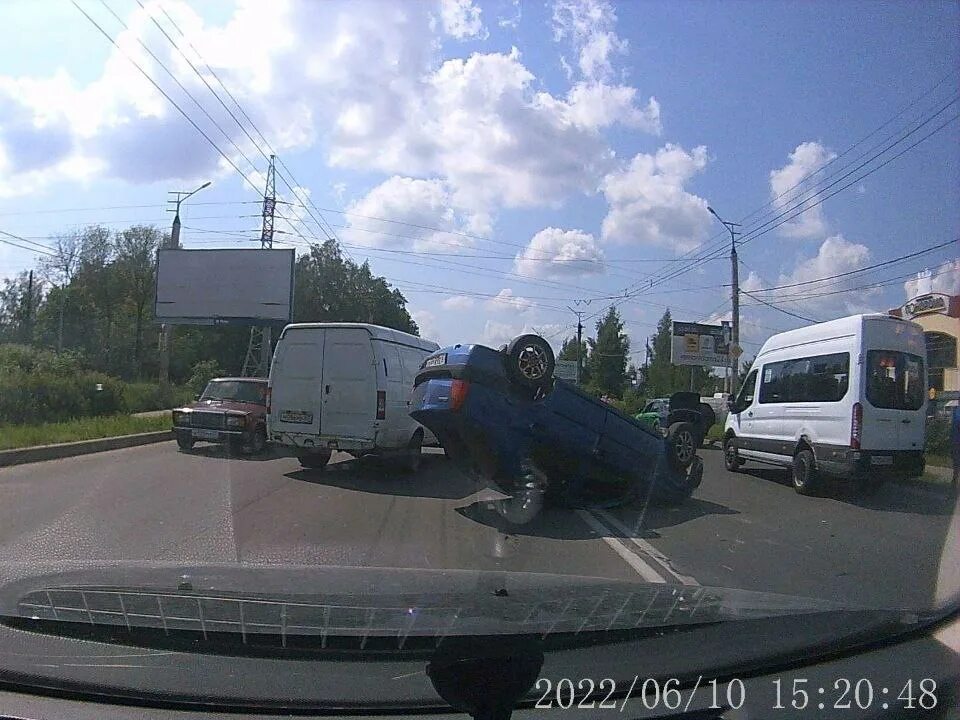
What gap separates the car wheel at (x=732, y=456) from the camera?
48.9 ft

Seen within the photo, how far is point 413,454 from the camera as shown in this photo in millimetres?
13336

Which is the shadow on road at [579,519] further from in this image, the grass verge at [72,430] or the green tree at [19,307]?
the green tree at [19,307]

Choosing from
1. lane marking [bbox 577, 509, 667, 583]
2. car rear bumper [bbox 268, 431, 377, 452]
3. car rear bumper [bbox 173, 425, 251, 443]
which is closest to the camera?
lane marking [bbox 577, 509, 667, 583]

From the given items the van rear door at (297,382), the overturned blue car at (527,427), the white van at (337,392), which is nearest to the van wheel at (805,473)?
the overturned blue car at (527,427)

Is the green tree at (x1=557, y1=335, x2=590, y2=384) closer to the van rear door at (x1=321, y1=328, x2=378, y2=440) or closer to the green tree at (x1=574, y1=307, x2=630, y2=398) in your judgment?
the green tree at (x1=574, y1=307, x2=630, y2=398)

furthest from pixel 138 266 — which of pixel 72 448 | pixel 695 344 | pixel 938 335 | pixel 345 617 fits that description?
pixel 345 617

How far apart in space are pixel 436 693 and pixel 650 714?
28.0 inches

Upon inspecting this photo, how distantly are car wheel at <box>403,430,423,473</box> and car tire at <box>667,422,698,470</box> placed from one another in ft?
14.6

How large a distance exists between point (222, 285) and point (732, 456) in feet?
85.9

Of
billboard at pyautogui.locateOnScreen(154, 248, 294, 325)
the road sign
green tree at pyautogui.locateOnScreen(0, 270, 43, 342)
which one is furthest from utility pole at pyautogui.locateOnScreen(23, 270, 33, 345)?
the road sign

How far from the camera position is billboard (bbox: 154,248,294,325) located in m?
34.6

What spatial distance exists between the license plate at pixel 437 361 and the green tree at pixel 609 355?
38.6 m

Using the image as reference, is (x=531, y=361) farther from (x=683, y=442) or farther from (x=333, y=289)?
(x=333, y=289)

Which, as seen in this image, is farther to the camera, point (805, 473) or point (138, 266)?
point (138, 266)
